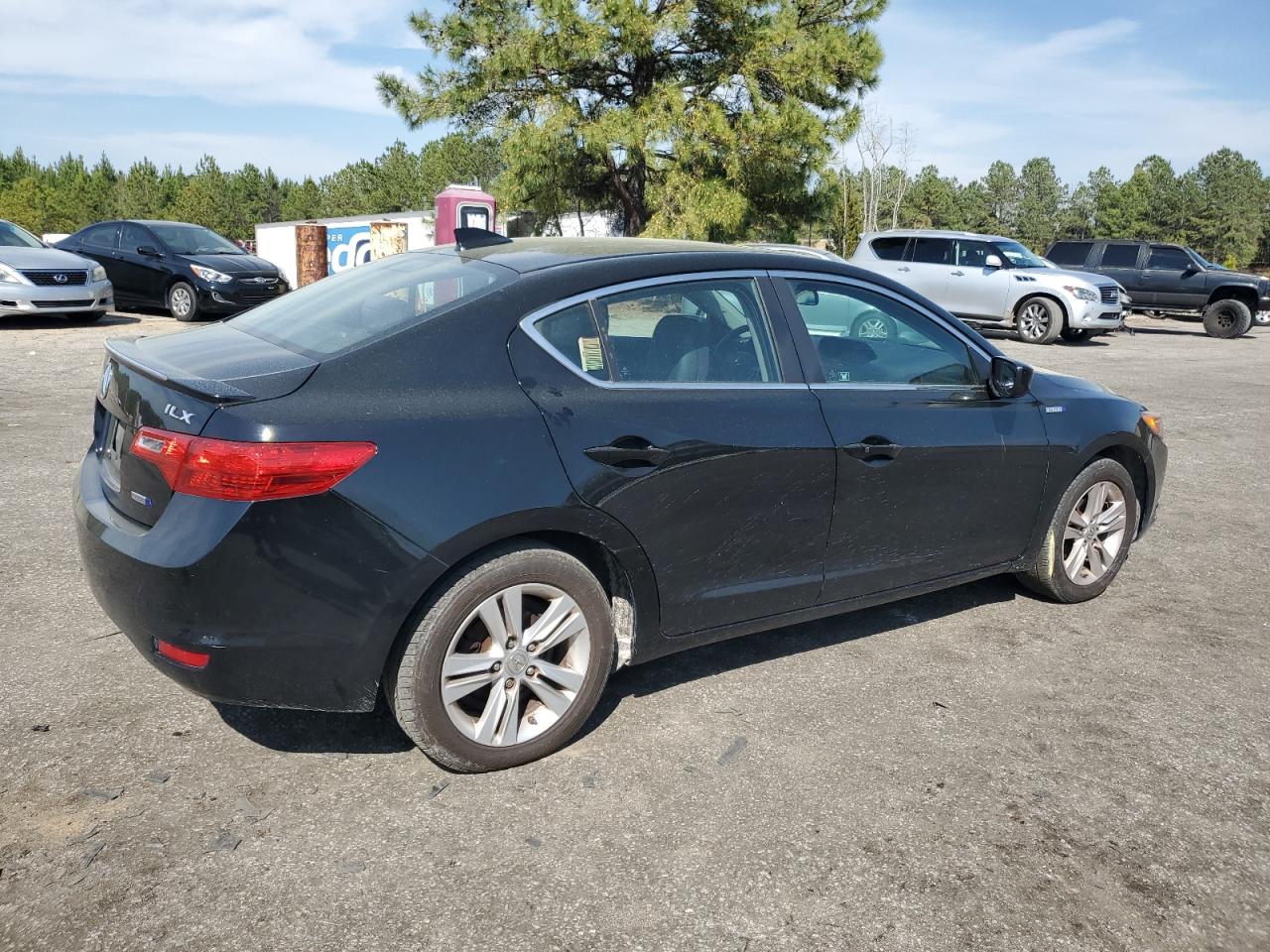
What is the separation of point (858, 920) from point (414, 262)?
8.64 ft

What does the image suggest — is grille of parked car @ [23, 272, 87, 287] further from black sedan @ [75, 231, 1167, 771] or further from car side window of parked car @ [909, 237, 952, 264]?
car side window of parked car @ [909, 237, 952, 264]

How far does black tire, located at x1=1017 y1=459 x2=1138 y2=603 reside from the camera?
4.53m

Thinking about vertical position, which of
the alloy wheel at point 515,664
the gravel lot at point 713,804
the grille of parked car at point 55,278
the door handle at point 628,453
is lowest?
the gravel lot at point 713,804

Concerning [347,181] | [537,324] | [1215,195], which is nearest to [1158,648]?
[537,324]

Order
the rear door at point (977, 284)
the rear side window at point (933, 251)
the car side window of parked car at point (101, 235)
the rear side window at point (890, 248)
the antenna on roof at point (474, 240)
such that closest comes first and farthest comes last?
1. the antenna on roof at point (474, 240)
2. the car side window of parked car at point (101, 235)
3. the rear door at point (977, 284)
4. the rear side window at point (933, 251)
5. the rear side window at point (890, 248)

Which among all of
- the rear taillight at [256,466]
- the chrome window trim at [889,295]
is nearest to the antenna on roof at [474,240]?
the chrome window trim at [889,295]

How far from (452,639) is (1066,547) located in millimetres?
2964

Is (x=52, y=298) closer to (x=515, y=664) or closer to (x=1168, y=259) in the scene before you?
(x=515, y=664)

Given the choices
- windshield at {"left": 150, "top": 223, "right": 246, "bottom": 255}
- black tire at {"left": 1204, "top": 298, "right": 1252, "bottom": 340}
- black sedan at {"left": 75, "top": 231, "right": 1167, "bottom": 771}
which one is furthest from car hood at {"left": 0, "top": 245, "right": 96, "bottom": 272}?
black tire at {"left": 1204, "top": 298, "right": 1252, "bottom": 340}

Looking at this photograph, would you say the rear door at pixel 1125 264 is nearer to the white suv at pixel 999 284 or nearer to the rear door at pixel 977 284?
the white suv at pixel 999 284

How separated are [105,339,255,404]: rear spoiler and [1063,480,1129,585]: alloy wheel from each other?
→ 348cm

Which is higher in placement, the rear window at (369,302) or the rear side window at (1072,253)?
the rear side window at (1072,253)

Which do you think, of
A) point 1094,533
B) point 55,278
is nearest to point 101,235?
point 55,278

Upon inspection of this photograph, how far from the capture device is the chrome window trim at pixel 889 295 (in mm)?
3781
